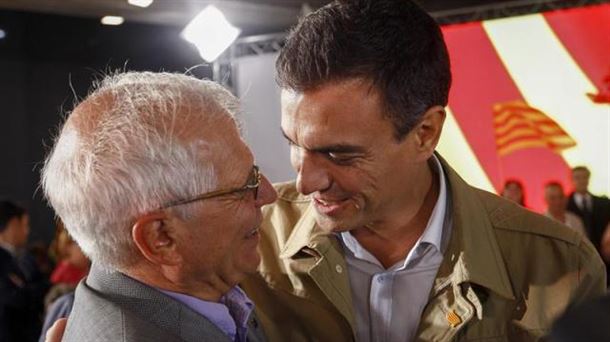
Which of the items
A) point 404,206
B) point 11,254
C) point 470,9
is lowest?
point 11,254

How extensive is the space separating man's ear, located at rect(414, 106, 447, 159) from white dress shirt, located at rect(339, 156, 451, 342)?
0.13 metres

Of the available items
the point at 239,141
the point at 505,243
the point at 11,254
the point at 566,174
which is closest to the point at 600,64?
the point at 566,174

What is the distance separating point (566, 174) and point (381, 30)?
6359 millimetres

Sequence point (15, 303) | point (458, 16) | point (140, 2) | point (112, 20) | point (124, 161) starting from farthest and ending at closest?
1. point (112, 20)
2. point (140, 2)
3. point (458, 16)
4. point (15, 303)
5. point (124, 161)

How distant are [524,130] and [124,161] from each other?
6800 mm

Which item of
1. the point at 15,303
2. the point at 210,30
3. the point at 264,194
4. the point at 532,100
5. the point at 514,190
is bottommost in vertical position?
the point at 15,303

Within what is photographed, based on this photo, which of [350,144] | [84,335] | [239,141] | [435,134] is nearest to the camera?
[84,335]

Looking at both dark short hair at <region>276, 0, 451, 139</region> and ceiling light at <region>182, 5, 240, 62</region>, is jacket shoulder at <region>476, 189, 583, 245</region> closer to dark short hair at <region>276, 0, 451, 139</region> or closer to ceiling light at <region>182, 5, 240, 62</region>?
dark short hair at <region>276, 0, 451, 139</region>

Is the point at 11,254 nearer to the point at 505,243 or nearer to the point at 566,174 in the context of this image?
the point at 505,243

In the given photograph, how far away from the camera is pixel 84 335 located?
4.50 feet

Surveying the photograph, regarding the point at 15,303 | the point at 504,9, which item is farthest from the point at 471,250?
the point at 504,9

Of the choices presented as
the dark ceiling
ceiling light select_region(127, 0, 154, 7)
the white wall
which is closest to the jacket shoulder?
the dark ceiling

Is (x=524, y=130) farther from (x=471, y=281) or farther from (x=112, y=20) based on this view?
(x=471, y=281)

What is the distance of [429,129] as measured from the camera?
6.04 ft
